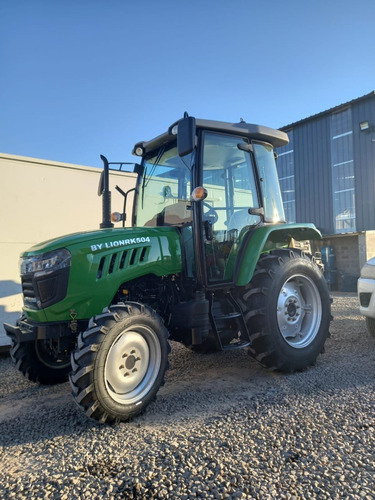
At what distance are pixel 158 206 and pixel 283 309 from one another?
1.76 meters

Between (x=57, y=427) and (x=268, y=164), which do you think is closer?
(x=57, y=427)

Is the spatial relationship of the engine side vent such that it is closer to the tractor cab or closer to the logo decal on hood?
the logo decal on hood

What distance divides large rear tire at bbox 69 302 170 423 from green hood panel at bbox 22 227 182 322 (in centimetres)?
31

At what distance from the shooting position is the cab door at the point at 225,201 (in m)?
3.88

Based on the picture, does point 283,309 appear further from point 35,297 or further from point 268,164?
point 35,297

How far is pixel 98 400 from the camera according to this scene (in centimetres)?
273

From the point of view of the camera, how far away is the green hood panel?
10.4 feet

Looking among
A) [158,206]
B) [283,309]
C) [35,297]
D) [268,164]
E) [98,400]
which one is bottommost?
[98,400]

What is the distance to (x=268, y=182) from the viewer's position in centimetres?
448

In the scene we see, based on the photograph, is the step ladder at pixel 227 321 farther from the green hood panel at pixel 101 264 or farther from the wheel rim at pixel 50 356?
the wheel rim at pixel 50 356

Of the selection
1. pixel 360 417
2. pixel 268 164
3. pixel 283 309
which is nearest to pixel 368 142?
pixel 268 164

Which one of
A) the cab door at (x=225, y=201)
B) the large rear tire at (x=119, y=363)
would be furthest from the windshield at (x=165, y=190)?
the large rear tire at (x=119, y=363)

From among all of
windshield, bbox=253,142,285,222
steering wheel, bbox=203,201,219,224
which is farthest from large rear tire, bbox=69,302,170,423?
windshield, bbox=253,142,285,222

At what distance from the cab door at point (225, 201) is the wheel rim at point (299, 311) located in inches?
28.0
